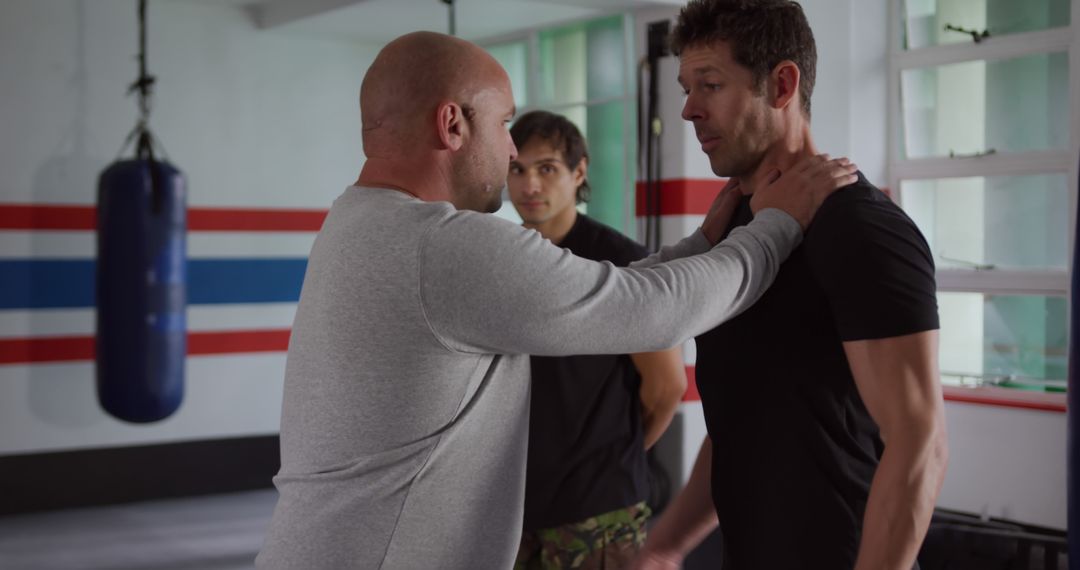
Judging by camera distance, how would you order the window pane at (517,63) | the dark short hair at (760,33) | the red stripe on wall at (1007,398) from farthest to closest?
the window pane at (517,63) < the red stripe on wall at (1007,398) < the dark short hair at (760,33)

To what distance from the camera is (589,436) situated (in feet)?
9.42

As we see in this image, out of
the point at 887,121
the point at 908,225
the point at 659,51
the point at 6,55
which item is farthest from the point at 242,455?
the point at 908,225

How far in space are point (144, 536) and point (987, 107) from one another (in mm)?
4757

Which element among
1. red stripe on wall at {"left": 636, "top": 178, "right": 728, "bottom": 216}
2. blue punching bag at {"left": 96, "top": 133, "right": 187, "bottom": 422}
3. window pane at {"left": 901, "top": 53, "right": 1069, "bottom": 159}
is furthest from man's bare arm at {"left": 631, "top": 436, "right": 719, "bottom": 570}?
window pane at {"left": 901, "top": 53, "right": 1069, "bottom": 159}

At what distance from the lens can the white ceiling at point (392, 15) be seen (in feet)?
20.9

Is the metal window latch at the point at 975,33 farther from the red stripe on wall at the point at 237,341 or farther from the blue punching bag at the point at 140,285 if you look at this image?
the red stripe on wall at the point at 237,341

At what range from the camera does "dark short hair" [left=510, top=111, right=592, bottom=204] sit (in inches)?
131

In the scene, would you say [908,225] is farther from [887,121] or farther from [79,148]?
[79,148]

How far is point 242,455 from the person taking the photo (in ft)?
22.8

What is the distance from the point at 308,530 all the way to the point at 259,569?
5.8 inches

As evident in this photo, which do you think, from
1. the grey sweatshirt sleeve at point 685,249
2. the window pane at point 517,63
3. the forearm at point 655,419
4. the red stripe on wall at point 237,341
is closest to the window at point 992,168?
the window pane at point 517,63

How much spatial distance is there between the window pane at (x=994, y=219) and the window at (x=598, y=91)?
1567mm

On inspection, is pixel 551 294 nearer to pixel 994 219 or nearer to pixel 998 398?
pixel 998 398

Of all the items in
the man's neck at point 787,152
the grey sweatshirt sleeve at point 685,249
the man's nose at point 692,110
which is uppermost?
the man's nose at point 692,110
